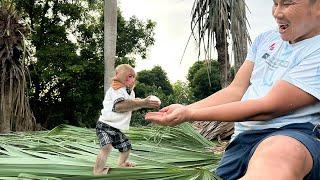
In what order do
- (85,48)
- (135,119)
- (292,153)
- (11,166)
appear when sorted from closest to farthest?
(292,153), (11,166), (135,119), (85,48)

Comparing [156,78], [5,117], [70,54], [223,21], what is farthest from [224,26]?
[156,78]

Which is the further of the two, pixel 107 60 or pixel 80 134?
pixel 107 60

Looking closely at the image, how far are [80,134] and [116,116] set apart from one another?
177 centimetres

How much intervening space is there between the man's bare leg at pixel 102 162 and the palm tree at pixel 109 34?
773 cm

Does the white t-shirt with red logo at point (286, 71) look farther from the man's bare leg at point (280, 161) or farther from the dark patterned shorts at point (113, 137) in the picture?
the dark patterned shorts at point (113, 137)

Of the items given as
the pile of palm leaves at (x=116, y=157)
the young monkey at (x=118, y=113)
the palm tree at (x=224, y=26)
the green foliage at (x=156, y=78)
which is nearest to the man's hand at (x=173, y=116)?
the pile of palm leaves at (x=116, y=157)

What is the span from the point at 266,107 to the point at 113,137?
2610 mm

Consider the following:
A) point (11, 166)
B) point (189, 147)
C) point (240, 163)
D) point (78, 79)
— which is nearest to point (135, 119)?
point (78, 79)

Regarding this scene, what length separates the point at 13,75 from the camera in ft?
38.3

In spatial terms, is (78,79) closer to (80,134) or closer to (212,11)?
(212,11)

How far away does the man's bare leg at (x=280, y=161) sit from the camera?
1.29m

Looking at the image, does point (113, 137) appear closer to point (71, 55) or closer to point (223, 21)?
point (223, 21)

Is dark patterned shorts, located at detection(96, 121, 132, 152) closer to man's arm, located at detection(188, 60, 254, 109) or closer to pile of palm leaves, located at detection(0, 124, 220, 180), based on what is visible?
pile of palm leaves, located at detection(0, 124, 220, 180)

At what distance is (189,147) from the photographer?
4641mm
